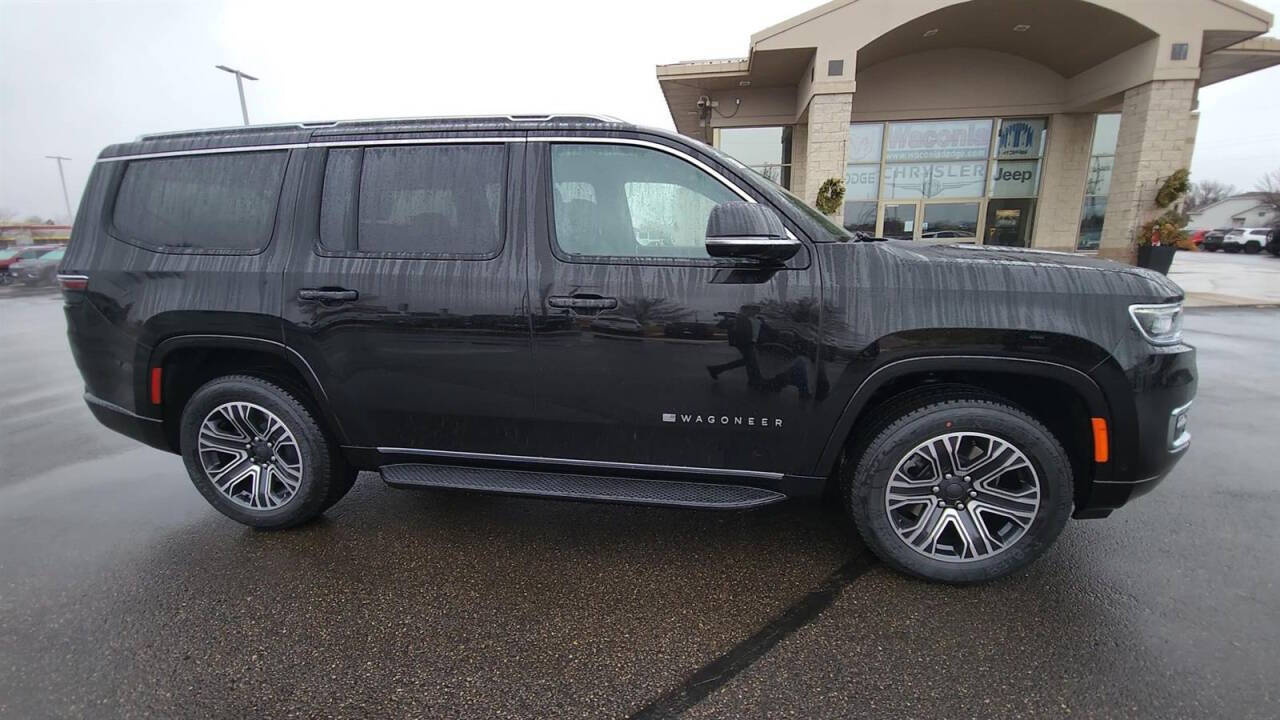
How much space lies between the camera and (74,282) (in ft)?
10.1

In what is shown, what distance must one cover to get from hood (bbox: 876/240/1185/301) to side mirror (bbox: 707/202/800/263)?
464 millimetres

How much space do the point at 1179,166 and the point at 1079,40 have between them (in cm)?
367

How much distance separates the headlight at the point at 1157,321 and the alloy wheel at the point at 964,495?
0.67 m

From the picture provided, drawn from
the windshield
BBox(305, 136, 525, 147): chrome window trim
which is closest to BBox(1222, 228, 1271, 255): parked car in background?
the windshield

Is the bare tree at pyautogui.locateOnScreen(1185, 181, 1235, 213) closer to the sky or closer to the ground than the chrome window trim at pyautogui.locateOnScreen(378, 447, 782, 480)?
closer to the sky

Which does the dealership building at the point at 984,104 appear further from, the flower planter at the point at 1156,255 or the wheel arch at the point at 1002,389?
the wheel arch at the point at 1002,389

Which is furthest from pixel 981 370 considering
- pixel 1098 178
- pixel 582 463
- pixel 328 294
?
pixel 1098 178

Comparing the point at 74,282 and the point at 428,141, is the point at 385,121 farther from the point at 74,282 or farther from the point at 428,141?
the point at 74,282

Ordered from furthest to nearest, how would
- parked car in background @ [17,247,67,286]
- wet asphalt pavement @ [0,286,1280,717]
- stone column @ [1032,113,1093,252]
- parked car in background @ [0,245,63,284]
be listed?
parked car in background @ [0,245,63,284]
parked car in background @ [17,247,67,286]
stone column @ [1032,113,1093,252]
wet asphalt pavement @ [0,286,1280,717]

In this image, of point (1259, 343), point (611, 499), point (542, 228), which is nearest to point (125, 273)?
point (542, 228)

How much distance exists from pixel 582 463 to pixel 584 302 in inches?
30.1

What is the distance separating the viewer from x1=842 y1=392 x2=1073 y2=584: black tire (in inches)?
95.7

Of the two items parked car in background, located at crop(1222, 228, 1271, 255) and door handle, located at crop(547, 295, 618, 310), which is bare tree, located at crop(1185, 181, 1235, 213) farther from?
door handle, located at crop(547, 295, 618, 310)

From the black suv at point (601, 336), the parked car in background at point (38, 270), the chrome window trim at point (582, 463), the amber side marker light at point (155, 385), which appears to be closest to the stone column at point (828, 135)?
the black suv at point (601, 336)
